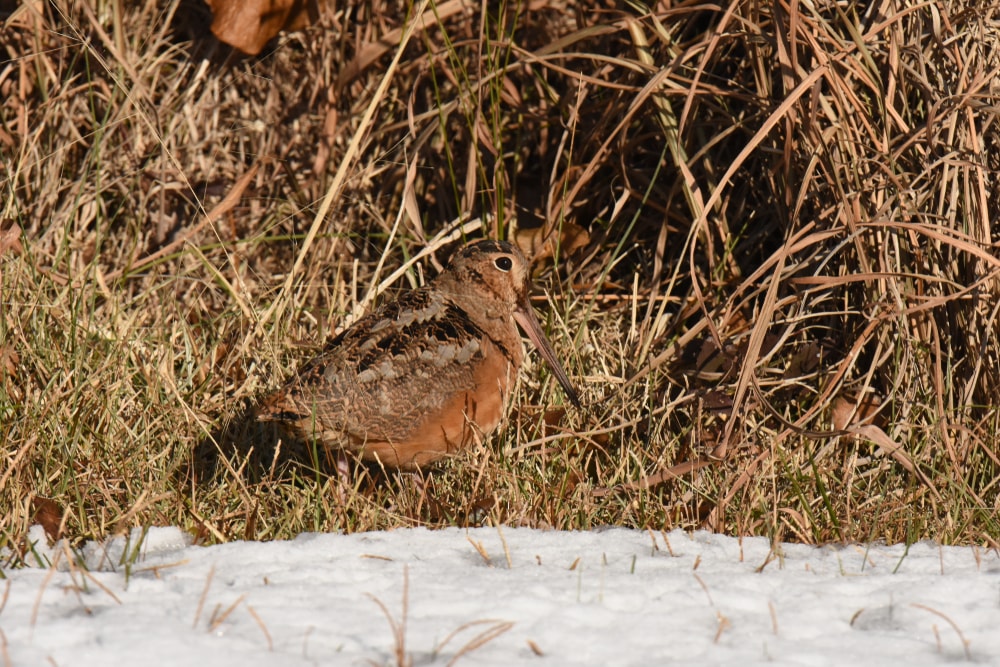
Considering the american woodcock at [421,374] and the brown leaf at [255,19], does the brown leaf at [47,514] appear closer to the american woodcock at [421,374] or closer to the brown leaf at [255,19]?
the american woodcock at [421,374]

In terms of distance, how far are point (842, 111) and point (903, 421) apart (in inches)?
42.8

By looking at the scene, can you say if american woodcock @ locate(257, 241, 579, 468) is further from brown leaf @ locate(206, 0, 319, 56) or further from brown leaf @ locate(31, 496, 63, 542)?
brown leaf @ locate(206, 0, 319, 56)

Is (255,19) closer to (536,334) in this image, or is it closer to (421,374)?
(536,334)

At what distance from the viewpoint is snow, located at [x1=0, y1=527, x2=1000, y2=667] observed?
2.44 m

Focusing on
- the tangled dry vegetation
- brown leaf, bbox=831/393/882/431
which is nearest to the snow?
the tangled dry vegetation

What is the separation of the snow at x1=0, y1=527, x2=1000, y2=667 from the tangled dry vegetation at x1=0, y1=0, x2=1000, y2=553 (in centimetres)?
34

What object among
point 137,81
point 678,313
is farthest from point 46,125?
point 678,313

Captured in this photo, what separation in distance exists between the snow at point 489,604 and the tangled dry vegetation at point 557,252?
34cm

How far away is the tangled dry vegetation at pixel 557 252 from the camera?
3770mm

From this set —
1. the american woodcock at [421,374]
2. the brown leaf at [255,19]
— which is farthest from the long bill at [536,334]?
the brown leaf at [255,19]

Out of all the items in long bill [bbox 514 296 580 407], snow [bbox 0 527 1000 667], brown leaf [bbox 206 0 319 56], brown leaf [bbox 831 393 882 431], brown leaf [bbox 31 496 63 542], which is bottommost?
brown leaf [bbox 31 496 63 542]

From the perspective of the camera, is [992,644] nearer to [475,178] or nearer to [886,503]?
[886,503]

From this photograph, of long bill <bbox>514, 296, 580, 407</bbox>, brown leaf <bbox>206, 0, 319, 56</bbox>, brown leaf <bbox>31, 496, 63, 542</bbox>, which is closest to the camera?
brown leaf <bbox>31, 496, 63, 542</bbox>

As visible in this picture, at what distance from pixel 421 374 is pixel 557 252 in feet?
3.78
